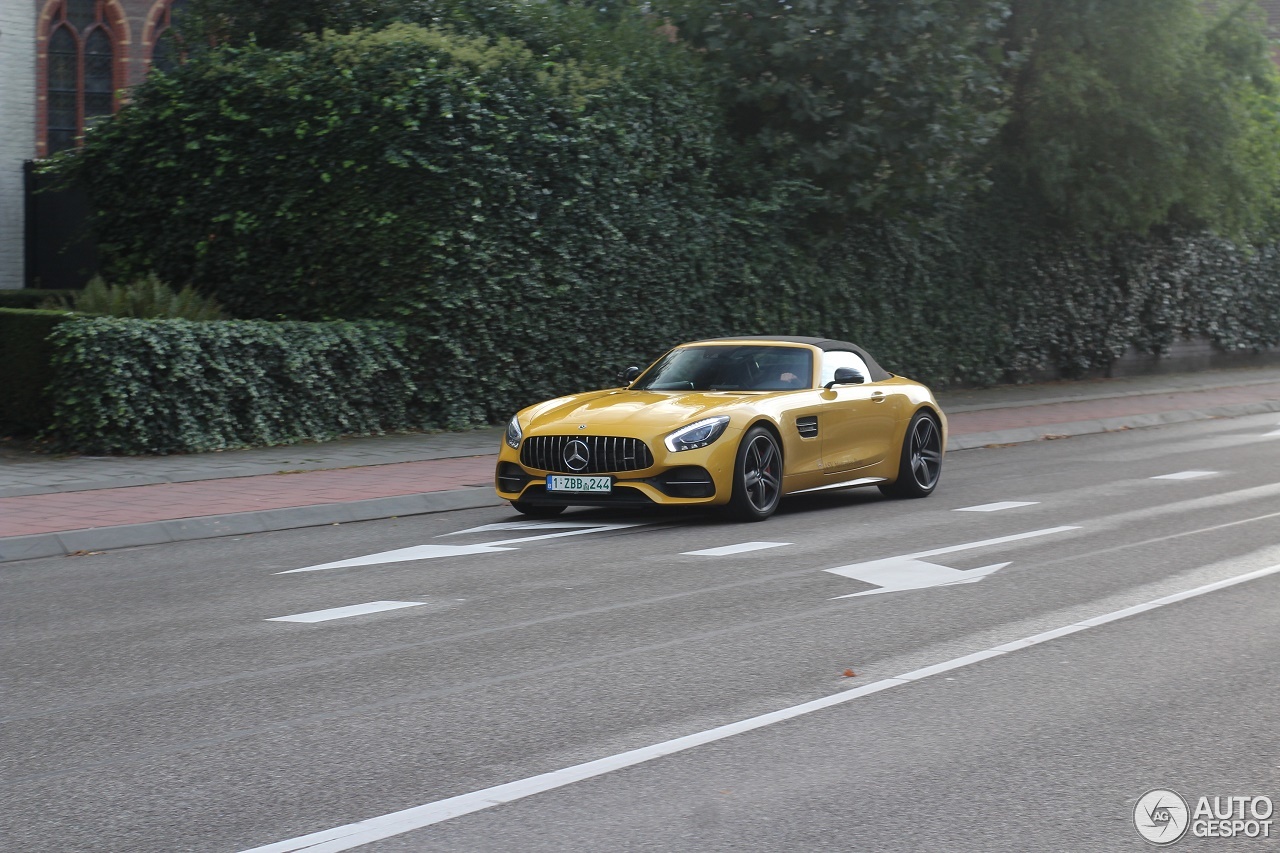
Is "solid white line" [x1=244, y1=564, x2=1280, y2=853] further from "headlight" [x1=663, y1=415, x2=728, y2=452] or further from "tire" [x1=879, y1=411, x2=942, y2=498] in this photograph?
"tire" [x1=879, y1=411, x2=942, y2=498]

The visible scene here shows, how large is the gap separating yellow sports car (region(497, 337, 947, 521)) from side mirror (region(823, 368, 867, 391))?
1 centimetres

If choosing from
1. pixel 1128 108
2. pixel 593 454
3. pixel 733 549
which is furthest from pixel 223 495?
pixel 1128 108

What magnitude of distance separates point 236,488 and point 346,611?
16.9 feet

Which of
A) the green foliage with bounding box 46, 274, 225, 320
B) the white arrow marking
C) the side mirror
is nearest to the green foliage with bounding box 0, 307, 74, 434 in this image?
the green foliage with bounding box 46, 274, 225, 320

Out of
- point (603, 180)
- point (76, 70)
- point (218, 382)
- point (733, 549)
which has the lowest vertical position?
point (733, 549)

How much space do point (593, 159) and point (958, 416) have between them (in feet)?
22.4

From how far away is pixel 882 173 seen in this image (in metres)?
22.1

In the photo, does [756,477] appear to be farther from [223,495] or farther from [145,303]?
[145,303]

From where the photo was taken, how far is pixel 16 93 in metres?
28.0

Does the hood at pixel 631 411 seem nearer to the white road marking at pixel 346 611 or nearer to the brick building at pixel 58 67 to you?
the white road marking at pixel 346 611

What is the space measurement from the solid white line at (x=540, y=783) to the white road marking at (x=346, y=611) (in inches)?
109

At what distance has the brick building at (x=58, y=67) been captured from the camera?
27.5m

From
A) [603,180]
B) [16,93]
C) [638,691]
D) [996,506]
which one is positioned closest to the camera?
[638,691]

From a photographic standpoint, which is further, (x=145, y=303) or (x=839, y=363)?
(x=145, y=303)
